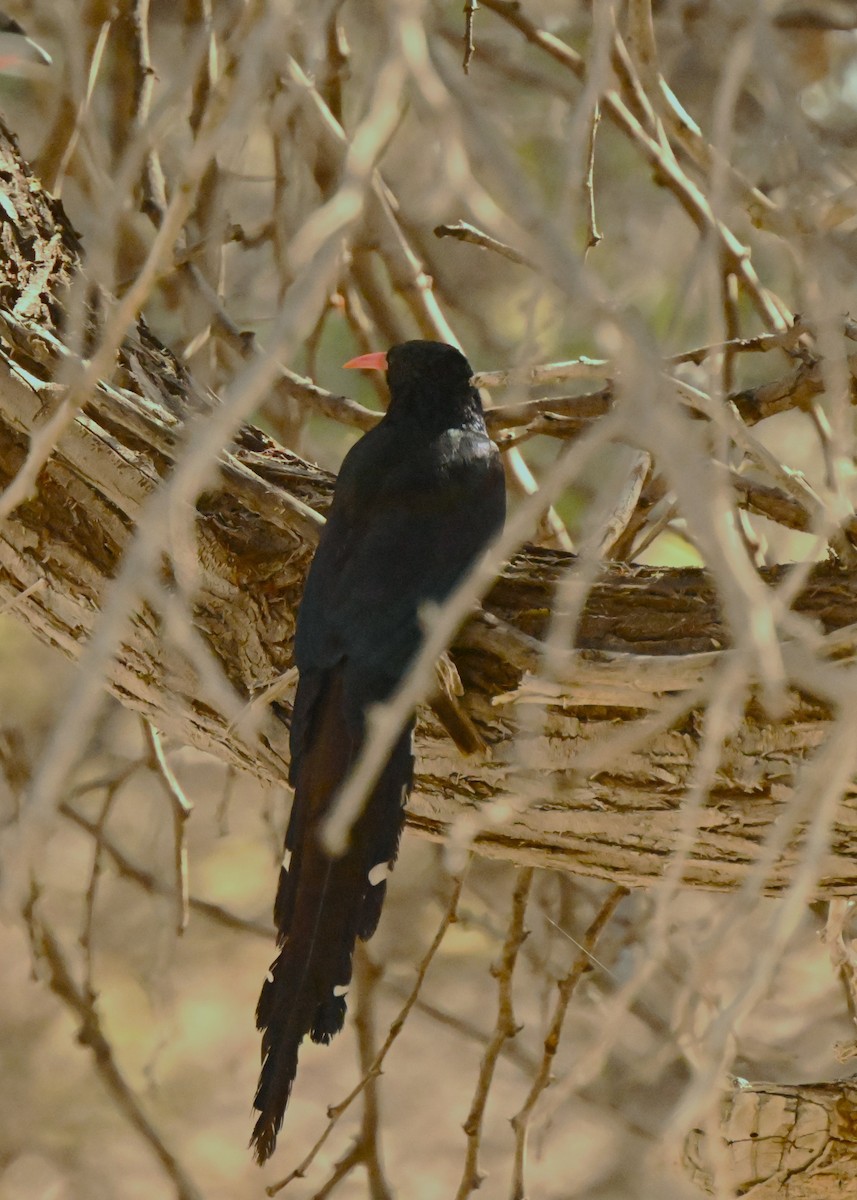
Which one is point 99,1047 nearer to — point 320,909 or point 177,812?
point 177,812

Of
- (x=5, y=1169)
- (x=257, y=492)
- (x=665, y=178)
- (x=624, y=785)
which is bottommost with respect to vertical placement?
(x=5, y=1169)

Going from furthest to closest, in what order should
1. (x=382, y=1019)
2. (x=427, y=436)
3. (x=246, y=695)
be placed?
(x=382, y=1019) < (x=427, y=436) < (x=246, y=695)

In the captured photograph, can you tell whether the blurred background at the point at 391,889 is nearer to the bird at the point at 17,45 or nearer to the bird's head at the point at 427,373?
the bird at the point at 17,45

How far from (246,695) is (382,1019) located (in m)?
2.93

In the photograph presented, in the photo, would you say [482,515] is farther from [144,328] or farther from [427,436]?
[144,328]

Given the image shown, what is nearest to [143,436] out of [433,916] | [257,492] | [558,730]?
[257,492]

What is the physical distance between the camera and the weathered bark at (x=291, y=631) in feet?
5.22

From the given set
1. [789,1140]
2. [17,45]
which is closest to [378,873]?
[789,1140]

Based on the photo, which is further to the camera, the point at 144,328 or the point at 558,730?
the point at 144,328

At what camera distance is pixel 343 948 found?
66.0 inches

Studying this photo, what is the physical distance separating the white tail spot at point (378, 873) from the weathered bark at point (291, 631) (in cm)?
13

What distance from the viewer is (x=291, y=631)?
1.85 m

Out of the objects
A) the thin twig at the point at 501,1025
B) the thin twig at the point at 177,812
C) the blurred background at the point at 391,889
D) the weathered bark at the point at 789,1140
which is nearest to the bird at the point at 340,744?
the thin twig at the point at 501,1025

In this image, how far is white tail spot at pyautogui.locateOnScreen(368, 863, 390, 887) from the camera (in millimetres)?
1659
